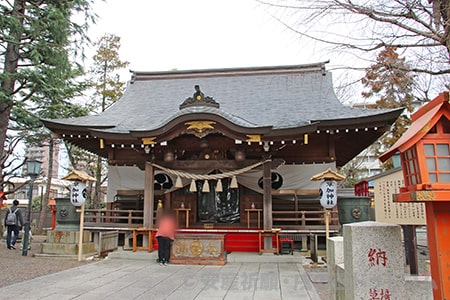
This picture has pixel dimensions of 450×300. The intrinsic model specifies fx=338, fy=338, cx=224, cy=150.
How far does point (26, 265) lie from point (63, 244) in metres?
1.41

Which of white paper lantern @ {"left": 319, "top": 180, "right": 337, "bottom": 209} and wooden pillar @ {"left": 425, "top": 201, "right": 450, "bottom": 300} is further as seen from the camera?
white paper lantern @ {"left": 319, "top": 180, "right": 337, "bottom": 209}

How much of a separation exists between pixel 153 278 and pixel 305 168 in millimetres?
6318

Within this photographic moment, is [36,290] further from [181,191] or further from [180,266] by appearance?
[181,191]

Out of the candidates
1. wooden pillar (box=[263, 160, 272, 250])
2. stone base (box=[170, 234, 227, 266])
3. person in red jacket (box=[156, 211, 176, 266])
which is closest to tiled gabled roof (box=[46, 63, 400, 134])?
wooden pillar (box=[263, 160, 272, 250])

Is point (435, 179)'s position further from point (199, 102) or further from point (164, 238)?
point (199, 102)

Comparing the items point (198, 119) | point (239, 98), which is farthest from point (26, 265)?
point (239, 98)

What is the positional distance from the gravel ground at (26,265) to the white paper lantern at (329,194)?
622cm

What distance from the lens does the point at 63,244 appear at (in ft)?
30.6

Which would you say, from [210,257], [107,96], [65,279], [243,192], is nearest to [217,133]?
[243,192]

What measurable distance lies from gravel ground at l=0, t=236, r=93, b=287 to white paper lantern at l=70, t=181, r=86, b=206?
151cm

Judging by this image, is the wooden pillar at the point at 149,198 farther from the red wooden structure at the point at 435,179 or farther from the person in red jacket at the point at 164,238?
the red wooden structure at the point at 435,179

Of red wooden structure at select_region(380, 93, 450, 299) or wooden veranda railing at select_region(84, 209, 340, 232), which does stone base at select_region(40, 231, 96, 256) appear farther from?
red wooden structure at select_region(380, 93, 450, 299)

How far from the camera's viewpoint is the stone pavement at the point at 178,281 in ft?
17.8

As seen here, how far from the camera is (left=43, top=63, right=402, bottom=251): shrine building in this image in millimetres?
9062
